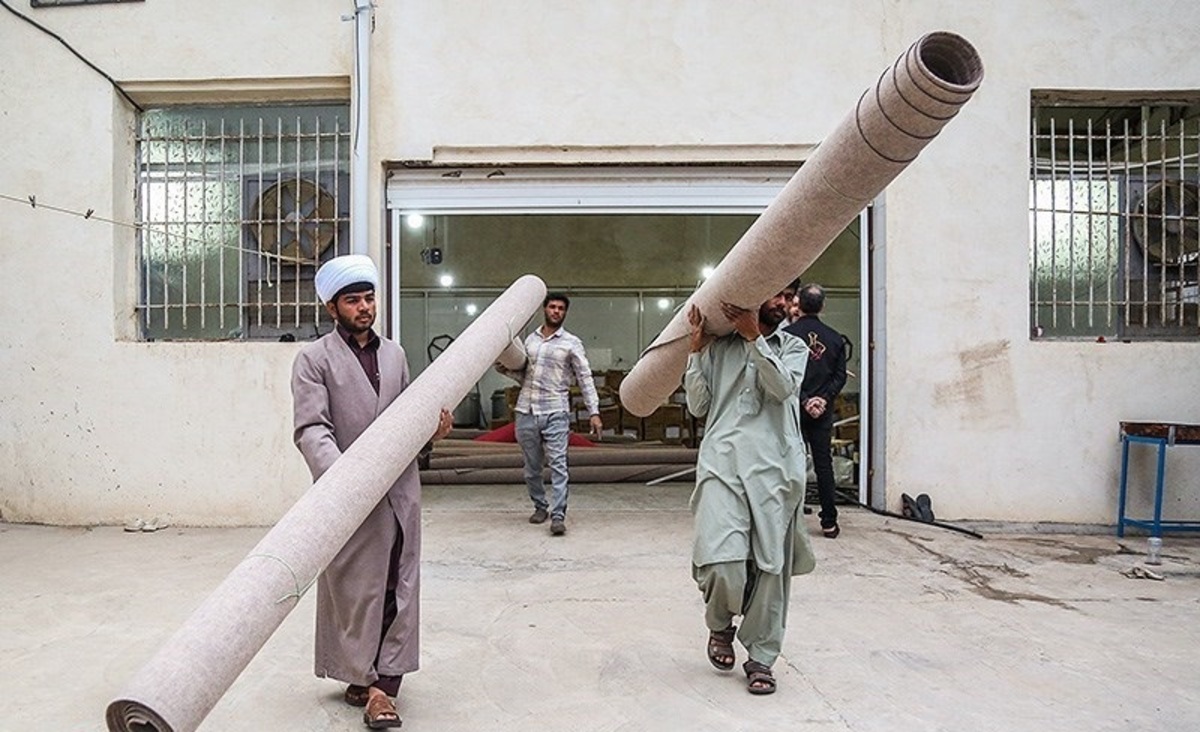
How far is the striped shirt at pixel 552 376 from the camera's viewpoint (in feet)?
17.0

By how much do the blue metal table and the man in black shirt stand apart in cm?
184

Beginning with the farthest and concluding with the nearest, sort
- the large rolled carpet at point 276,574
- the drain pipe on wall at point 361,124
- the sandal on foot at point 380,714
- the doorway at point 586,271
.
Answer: the doorway at point 586,271
the drain pipe on wall at point 361,124
the sandal on foot at point 380,714
the large rolled carpet at point 276,574

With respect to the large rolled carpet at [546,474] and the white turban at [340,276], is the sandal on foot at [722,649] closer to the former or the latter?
the white turban at [340,276]

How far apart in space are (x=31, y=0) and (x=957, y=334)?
21.3 feet

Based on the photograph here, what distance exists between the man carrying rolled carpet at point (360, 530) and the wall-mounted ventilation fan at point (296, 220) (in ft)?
10.7

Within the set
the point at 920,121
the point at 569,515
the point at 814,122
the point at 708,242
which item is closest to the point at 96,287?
the point at 569,515

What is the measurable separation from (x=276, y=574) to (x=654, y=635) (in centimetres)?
180

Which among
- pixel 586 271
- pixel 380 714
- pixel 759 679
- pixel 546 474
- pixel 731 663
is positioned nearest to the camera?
pixel 380 714

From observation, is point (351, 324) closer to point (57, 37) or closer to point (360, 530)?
point (360, 530)

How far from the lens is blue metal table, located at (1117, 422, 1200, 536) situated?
4789mm

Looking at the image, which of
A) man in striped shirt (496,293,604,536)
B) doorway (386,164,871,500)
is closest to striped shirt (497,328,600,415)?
man in striped shirt (496,293,604,536)

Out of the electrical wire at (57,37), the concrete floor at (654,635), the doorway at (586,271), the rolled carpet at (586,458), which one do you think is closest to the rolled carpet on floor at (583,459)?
the rolled carpet at (586,458)

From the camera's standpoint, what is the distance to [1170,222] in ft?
18.2

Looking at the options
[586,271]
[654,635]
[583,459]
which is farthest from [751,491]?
[586,271]
